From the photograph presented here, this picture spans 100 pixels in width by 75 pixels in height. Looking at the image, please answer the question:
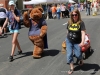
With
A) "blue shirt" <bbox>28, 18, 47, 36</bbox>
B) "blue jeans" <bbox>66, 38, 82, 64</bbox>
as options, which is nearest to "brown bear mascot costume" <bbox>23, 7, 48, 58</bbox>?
"blue shirt" <bbox>28, 18, 47, 36</bbox>

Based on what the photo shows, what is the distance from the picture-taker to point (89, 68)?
256 inches

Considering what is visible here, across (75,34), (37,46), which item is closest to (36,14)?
(37,46)

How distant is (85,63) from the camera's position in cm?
700

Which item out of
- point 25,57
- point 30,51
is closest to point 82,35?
point 25,57

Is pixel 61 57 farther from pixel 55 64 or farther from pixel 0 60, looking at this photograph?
pixel 0 60

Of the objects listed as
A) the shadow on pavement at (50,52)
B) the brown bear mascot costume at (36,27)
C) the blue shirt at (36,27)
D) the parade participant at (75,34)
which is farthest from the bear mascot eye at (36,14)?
the parade participant at (75,34)

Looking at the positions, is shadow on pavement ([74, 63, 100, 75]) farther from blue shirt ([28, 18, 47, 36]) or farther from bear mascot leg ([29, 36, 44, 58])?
blue shirt ([28, 18, 47, 36])

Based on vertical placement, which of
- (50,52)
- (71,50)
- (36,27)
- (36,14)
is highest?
(36,14)

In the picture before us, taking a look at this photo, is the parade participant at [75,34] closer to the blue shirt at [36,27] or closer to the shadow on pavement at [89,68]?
the shadow on pavement at [89,68]

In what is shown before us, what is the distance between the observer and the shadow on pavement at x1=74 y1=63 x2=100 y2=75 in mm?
6250

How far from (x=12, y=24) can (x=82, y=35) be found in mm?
2675

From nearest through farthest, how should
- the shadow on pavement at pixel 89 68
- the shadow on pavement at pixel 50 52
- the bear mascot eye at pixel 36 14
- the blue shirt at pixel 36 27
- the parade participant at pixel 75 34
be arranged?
1. the parade participant at pixel 75 34
2. the shadow on pavement at pixel 89 68
3. the bear mascot eye at pixel 36 14
4. the blue shirt at pixel 36 27
5. the shadow on pavement at pixel 50 52

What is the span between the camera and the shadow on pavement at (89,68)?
6.25m

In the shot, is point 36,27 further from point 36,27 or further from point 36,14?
point 36,14
